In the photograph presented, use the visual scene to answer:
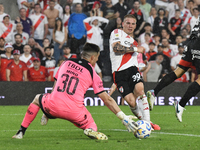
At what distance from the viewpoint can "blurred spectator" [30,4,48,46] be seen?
15500 mm

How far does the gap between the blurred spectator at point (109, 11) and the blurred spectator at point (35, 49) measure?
2.97 m

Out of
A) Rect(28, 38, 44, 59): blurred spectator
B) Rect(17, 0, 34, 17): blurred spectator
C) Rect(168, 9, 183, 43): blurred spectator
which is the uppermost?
Rect(17, 0, 34, 17): blurred spectator

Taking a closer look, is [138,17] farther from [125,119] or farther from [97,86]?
[125,119]

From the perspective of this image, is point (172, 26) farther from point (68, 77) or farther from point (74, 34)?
point (68, 77)

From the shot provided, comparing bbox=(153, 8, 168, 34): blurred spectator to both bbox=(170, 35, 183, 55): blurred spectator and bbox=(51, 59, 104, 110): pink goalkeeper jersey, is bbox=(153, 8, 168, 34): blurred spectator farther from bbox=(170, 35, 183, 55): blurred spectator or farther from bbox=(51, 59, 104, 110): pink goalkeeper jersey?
bbox=(51, 59, 104, 110): pink goalkeeper jersey

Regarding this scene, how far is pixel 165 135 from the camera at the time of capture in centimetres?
662

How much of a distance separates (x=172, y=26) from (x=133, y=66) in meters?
9.58

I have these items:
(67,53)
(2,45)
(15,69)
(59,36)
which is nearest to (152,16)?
(59,36)

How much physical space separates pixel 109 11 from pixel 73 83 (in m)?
10.3

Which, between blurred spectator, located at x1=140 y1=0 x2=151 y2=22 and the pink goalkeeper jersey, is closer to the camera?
the pink goalkeeper jersey

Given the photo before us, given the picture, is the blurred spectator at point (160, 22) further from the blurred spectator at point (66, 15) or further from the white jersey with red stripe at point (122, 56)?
the white jersey with red stripe at point (122, 56)

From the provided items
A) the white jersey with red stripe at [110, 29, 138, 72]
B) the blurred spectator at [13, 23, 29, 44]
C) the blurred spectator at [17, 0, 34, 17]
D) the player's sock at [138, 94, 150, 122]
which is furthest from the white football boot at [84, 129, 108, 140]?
the blurred spectator at [17, 0, 34, 17]

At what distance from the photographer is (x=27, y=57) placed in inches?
577

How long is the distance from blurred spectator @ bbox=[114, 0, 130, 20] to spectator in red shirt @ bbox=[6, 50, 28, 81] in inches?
180
